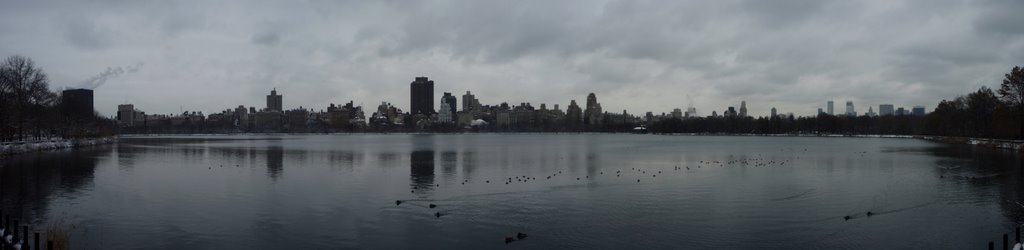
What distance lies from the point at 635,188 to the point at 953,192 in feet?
47.6

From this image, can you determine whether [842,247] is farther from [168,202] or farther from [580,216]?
[168,202]

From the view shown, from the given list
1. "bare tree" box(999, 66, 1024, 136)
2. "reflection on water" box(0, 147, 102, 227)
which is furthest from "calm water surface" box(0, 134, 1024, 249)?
"bare tree" box(999, 66, 1024, 136)

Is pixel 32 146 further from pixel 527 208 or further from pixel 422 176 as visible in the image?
pixel 527 208

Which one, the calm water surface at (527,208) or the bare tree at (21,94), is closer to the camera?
the calm water surface at (527,208)

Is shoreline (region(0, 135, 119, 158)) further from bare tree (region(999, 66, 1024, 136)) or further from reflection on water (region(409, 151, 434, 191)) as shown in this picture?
bare tree (region(999, 66, 1024, 136))

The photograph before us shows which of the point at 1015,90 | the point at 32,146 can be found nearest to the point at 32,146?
the point at 32,146

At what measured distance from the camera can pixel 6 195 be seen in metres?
27.8

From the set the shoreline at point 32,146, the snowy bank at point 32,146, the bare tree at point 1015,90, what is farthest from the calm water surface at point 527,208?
the bare tree at point 1015,90

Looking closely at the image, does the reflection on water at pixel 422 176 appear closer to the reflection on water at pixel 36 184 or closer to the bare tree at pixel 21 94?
the reflection on water at pixel 36 184

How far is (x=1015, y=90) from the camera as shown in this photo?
239 feet

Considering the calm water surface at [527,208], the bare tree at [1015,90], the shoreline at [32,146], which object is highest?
the bare tree at [1015,90]

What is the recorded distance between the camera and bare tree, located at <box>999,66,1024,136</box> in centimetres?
7100

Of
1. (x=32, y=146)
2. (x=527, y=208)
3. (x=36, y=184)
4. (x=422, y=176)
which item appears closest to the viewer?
(x=527, y=208)

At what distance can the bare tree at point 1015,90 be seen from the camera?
71.0 metres
